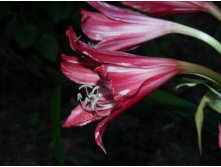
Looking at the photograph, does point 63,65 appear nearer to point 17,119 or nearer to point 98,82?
point 98,82

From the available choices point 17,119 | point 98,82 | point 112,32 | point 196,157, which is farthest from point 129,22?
point 17,119

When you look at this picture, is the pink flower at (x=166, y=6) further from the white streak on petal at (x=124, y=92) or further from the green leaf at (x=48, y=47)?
the green leaf at (x=48, y=47)

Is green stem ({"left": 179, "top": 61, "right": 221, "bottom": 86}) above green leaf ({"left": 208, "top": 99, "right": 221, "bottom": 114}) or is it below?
above

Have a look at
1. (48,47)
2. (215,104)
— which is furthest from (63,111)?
(215,104)

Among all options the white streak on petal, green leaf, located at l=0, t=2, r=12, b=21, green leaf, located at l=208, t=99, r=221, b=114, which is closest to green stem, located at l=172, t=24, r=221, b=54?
green leaf, located at l=208, t=99, r=221, b=114

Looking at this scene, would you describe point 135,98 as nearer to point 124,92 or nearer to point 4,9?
point 124,92

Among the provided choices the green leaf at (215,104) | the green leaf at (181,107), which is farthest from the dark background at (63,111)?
the green leaf at (215,104)

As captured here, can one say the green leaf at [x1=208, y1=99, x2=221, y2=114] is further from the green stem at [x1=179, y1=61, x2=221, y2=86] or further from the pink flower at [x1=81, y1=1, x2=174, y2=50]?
the pink flower at [x1=81, y1=1, x2=174, y2=50]
